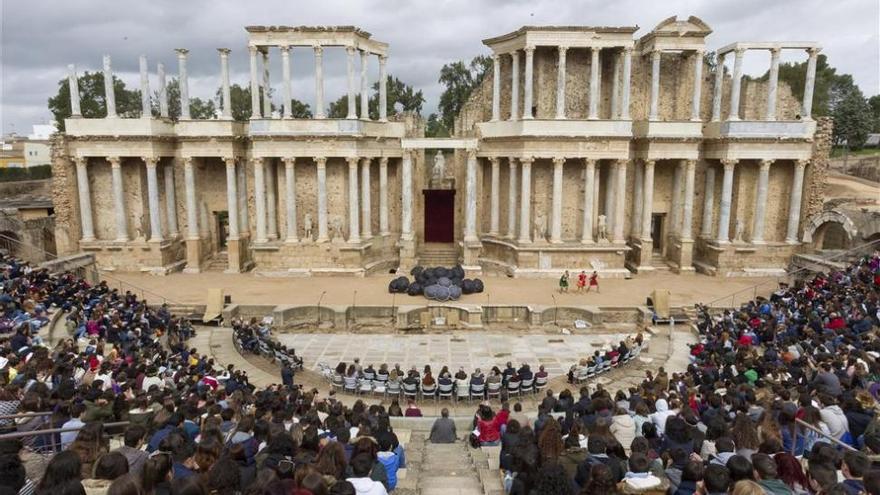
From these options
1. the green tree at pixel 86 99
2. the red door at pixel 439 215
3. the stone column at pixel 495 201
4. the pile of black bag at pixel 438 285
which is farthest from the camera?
the green tree at pixel 86 99

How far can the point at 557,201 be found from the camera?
31.0 metres

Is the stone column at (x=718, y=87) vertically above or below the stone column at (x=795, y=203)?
above

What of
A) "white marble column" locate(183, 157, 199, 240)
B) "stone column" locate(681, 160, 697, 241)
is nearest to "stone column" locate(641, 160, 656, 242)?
"stone column" locate(681, 160, 697, 241)

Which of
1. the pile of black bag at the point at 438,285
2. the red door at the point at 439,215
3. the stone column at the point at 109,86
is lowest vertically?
the pile of black bag at the point at 438,285

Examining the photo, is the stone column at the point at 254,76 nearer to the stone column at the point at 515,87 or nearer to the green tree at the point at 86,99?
the stone column at the point at 515,87

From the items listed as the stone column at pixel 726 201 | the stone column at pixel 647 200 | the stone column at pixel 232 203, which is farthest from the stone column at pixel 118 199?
the stone column at pixel 726 201

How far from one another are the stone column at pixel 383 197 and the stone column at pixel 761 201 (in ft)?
66.3

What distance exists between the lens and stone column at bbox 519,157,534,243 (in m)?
30.9

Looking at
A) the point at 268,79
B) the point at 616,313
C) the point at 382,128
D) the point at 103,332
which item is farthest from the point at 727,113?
the point at 103,332

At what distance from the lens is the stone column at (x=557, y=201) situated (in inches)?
1209

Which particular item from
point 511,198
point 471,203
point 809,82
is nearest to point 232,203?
point 471,203

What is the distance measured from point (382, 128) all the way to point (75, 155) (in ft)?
53.1

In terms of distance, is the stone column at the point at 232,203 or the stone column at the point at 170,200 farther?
the stone column at the point at 170,200

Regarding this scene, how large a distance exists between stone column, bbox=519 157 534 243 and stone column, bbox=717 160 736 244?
10331 mm
